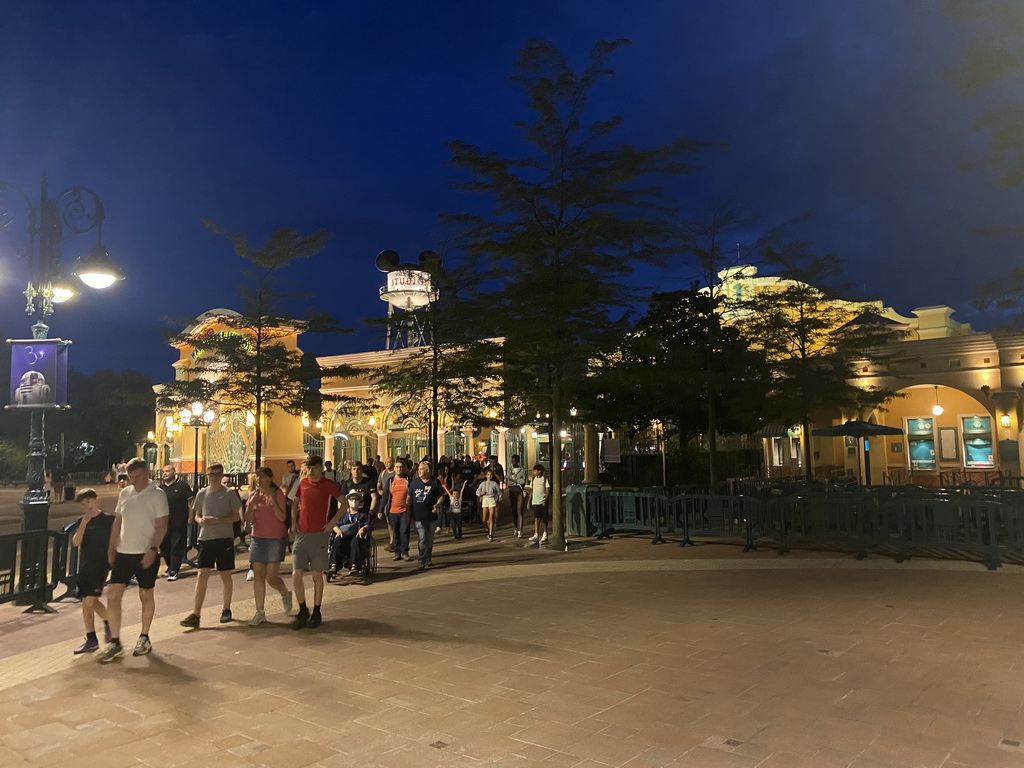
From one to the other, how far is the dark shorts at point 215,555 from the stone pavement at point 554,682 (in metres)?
0.61

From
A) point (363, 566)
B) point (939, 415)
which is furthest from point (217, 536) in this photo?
point (939, 415)

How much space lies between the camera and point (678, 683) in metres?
5.70

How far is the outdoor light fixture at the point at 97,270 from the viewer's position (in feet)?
34.1

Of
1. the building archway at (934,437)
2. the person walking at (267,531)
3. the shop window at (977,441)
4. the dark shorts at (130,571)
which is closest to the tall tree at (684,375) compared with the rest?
the person walking at (267,531)

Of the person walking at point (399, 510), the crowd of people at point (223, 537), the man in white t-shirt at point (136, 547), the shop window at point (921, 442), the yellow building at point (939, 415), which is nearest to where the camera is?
the man in white t-shirt at point (136, 547)

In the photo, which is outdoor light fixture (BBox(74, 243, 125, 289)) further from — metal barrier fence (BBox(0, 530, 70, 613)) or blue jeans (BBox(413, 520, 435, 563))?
blue jeans (BBox(413, 520, 435, 563))

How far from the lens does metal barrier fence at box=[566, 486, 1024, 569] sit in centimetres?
1146

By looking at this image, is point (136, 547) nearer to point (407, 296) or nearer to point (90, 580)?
point (90, 580)

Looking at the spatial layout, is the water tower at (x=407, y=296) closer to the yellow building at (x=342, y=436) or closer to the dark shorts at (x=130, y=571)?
the yellow building at (x=342, y=436)

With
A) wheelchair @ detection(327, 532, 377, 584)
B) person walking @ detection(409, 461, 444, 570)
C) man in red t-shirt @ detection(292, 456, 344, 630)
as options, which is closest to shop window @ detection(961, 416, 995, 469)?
person walking @ detection(409, 461, 444, 570)

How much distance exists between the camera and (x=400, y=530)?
12.4 m

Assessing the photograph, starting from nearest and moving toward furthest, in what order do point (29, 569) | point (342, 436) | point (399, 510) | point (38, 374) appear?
1. point (29, 569)
2. point (38, 374)
3. point (399, 510)
4. point (342, 436)

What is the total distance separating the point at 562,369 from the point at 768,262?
759 cm

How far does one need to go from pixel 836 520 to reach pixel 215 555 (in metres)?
9.50
